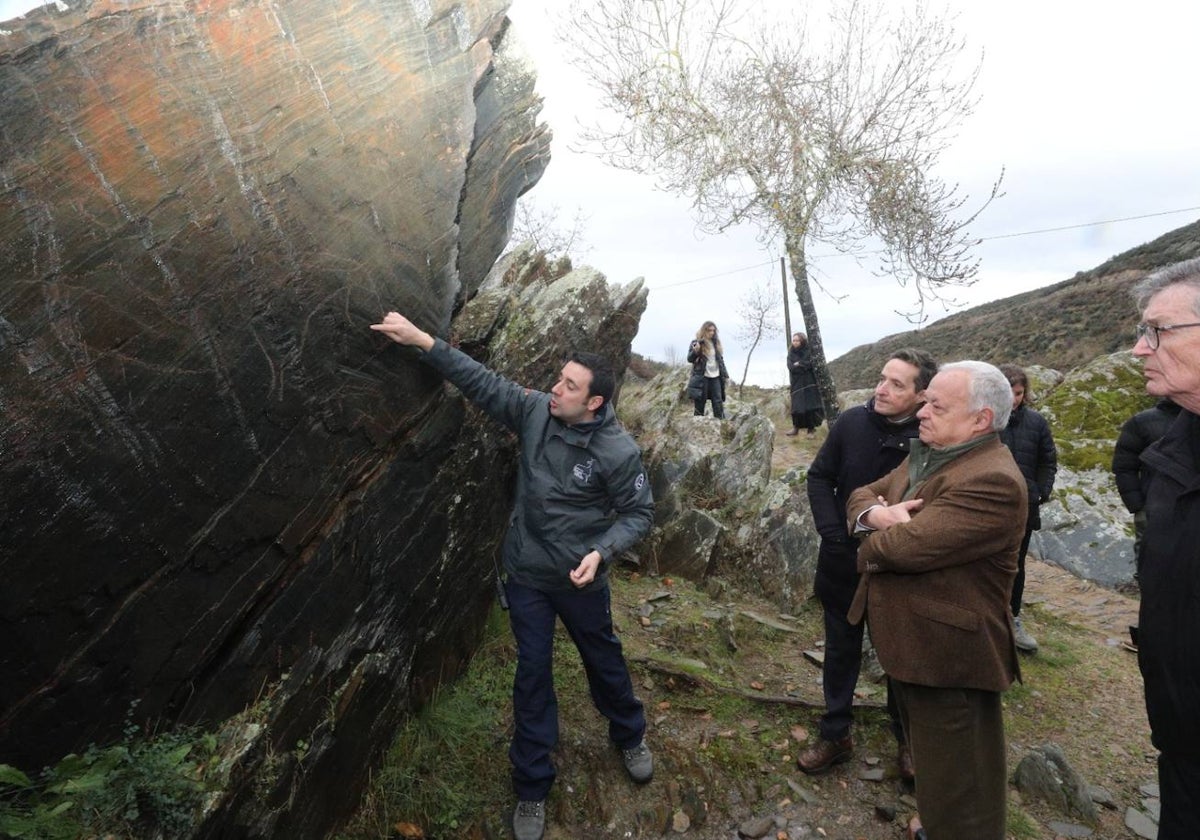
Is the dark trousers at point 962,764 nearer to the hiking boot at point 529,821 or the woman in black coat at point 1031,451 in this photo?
the hiking boot at point 529,821

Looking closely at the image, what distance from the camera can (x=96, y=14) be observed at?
254cm

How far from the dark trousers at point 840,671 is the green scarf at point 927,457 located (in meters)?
1.21

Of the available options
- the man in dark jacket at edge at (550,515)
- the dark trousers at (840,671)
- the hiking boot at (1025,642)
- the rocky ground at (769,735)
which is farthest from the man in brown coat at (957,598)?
the hiking boot at (1025,642)

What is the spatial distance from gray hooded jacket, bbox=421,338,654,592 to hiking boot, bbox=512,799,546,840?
4.02ft

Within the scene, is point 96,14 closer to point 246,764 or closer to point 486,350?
point 486,350

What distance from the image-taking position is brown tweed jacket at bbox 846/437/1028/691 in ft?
9.45

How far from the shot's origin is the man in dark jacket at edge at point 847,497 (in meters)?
3.90

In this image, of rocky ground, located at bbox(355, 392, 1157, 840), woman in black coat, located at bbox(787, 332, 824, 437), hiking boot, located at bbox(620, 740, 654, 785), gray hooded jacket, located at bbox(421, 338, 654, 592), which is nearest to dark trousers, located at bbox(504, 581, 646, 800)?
gray hooded jacket, located at bbox(421, 338, 654, 592)

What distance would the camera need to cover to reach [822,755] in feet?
14.4

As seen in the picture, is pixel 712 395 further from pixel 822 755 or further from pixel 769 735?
pixel 822 755

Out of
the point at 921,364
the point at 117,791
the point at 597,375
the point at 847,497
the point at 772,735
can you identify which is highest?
the point at 597,375

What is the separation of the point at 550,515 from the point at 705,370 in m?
9.61

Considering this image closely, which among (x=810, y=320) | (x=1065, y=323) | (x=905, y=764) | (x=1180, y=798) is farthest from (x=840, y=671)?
(x=1065, y=323)

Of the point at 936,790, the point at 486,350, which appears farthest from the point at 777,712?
the point at 486,350
